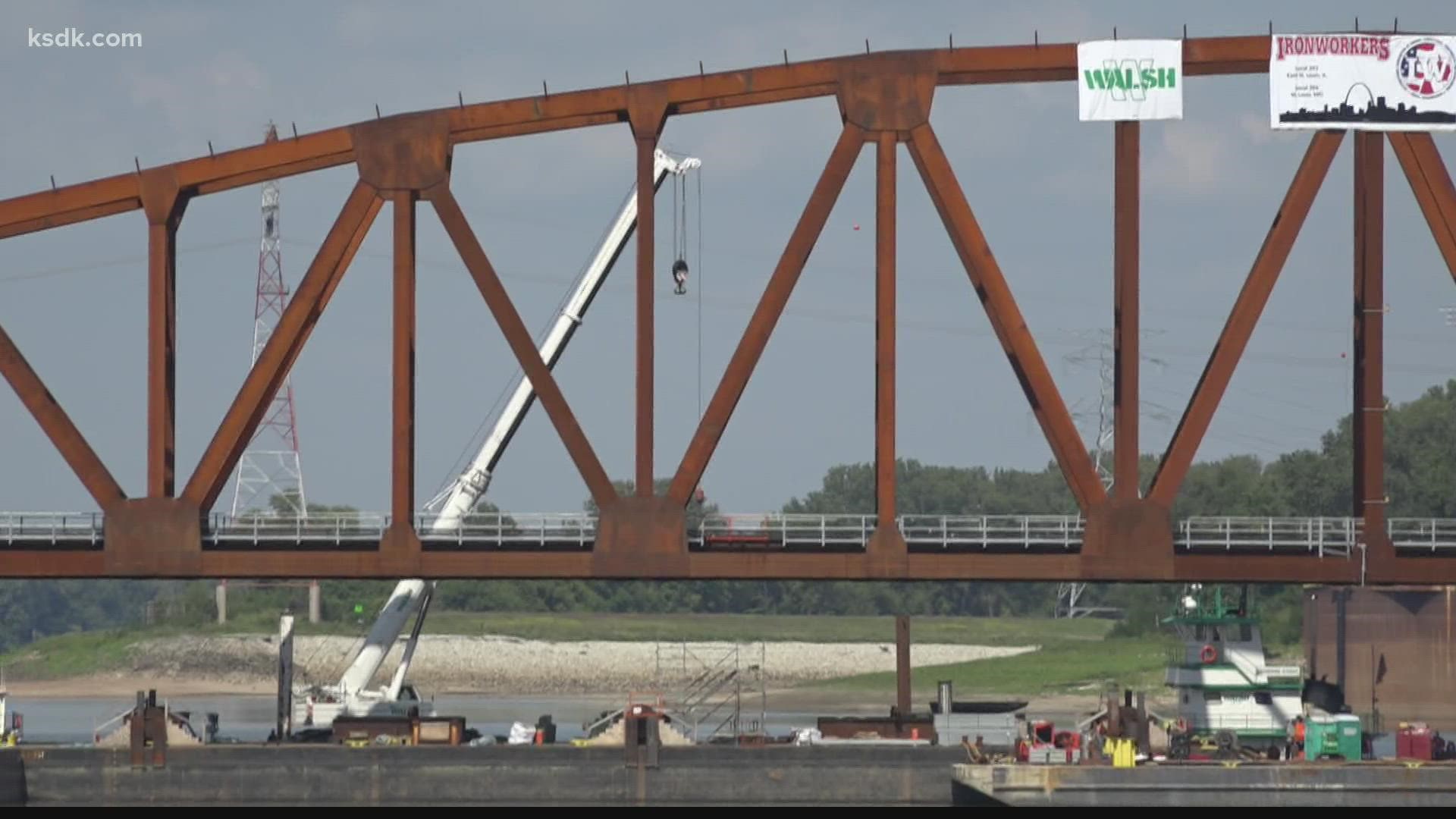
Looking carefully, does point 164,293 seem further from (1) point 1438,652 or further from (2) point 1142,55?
(1) point 1438,652

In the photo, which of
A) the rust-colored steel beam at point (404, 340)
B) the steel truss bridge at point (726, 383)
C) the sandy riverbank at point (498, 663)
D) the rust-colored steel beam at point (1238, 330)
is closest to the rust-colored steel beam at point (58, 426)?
the steel truss bridge at point (726, 383)

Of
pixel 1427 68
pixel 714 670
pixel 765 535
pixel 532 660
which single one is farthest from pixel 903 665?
pixel 532 660

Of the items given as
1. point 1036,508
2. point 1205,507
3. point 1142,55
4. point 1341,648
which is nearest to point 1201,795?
point 1142,55

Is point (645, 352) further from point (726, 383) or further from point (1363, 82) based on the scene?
point (1363, 82)

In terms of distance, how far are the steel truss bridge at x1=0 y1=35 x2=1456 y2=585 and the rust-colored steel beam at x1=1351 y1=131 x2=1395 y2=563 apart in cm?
7

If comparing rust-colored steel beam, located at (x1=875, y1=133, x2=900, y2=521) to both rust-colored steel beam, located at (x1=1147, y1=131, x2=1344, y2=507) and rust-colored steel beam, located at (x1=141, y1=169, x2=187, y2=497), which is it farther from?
rust-colored steel beam, located at (x1=141, y1=169, x2=187, y2=497)

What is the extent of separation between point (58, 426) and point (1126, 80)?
2834 centimetres

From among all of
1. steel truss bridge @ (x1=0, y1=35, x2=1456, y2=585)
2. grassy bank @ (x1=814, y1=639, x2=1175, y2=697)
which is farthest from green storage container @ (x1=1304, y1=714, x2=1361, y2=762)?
grassy bank @ (x1=814, y1=639, x2=1175, y2=697)

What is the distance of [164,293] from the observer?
60344 millimetres

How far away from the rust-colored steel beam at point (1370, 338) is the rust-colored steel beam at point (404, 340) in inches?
948

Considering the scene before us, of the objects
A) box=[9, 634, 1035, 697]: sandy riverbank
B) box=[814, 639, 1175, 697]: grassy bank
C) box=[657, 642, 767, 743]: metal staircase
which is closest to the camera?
box=[657, 642, 767, 743]: metal staircase

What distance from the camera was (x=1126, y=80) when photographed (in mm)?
59562

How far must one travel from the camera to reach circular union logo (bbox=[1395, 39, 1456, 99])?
5972 centimetres
